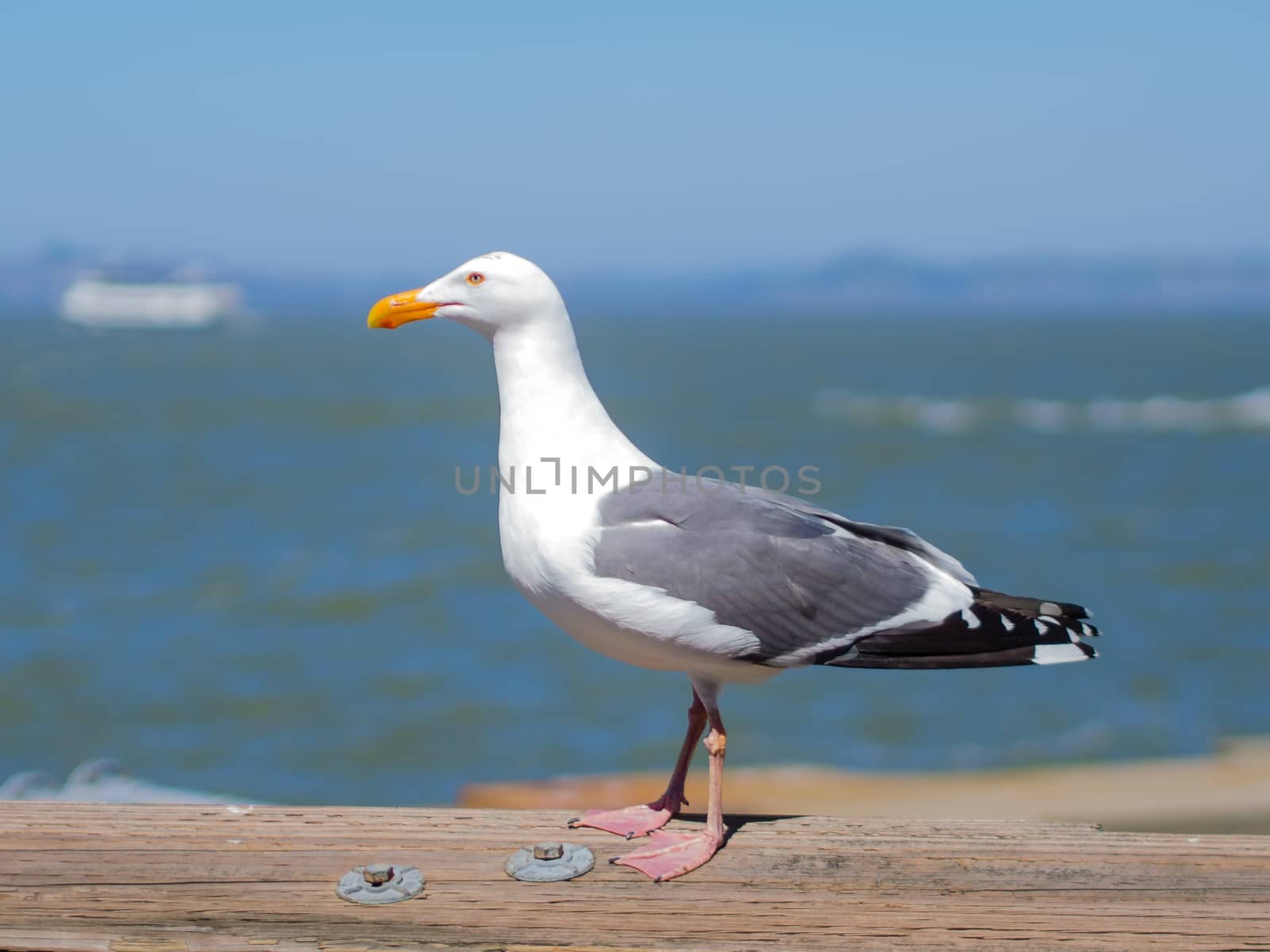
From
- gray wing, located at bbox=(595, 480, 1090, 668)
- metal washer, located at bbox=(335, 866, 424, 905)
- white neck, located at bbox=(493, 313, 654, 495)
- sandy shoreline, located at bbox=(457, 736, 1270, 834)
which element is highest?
white neck, located at bbox=(493, 313, 654, 495)

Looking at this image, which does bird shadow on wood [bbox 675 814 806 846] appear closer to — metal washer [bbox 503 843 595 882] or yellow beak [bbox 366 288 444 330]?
metal washer [bbox 503 843 595 882]

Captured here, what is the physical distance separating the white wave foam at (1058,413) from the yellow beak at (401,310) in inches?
1114

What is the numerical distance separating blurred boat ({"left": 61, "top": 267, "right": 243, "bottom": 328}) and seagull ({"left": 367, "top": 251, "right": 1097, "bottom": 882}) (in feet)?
253

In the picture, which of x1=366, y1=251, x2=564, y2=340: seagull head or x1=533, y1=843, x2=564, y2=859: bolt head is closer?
x1=533, y1=843, x2=564, y2=859: bolt head

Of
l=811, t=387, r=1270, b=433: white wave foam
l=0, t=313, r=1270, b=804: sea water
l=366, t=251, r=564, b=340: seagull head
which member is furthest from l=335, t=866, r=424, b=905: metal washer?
l=811, t=387, r=1270, b=433: white wave foam

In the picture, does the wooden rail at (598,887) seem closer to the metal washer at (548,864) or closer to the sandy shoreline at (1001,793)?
the metal washer at (548,864)

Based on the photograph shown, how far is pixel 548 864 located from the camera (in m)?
2.88

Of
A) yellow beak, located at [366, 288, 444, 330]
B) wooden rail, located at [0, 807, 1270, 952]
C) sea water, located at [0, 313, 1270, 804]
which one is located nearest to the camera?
wooden rail, located at [0, 807, 1270, 952]

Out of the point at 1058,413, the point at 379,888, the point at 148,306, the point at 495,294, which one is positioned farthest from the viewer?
the point at 148,306

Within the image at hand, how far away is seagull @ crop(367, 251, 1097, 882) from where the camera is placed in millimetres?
3035

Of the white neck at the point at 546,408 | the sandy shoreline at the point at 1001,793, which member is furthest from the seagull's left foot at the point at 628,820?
the sandy shoreline at the point at 1001,793

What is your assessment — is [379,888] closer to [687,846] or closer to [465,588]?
[687,846]

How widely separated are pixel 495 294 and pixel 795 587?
3.56 feet

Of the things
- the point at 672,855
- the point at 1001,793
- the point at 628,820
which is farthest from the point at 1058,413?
the point at 672,855
